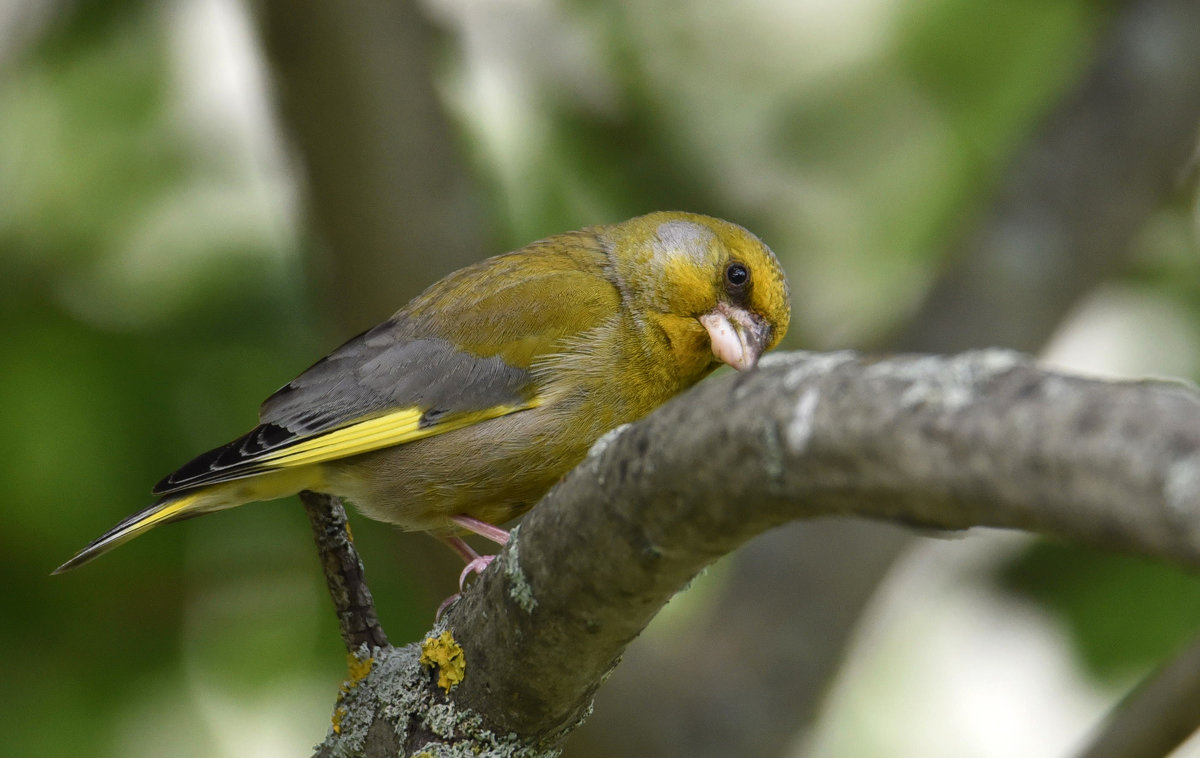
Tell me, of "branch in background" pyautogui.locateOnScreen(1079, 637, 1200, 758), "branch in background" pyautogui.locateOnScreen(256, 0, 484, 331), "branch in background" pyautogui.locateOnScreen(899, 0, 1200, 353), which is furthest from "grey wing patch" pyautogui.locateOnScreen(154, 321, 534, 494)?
"branch in background" pyautogui.locateOnScreen(899, 0, 1200, 353)

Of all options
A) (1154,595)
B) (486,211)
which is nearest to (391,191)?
(486,211)

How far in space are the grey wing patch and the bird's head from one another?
18.9 inches

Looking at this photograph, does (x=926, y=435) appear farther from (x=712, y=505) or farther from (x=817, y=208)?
(x=817, y=208)

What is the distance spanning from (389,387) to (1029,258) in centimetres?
301

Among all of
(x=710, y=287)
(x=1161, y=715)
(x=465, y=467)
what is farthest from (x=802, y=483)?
(x=1161, y=715)

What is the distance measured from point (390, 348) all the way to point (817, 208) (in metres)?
3.03

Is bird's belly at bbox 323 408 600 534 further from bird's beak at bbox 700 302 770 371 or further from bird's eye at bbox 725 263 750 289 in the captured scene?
bird's eye at bbox 725 263 750 289

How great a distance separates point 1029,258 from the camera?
532 cm

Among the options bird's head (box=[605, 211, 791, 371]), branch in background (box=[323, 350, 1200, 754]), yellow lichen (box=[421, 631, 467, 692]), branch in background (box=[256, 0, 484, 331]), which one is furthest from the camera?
branch in background (box=[256, 0, 484, 331])

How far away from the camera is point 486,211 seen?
4.68 meters

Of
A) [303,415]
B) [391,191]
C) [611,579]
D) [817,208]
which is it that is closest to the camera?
[611,579]

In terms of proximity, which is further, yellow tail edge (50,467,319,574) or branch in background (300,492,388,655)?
yellow tail edge (50,467,319,574)

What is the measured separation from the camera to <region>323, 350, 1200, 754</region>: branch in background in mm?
1106

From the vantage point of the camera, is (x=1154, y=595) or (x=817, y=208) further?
(x=817, y=208)
